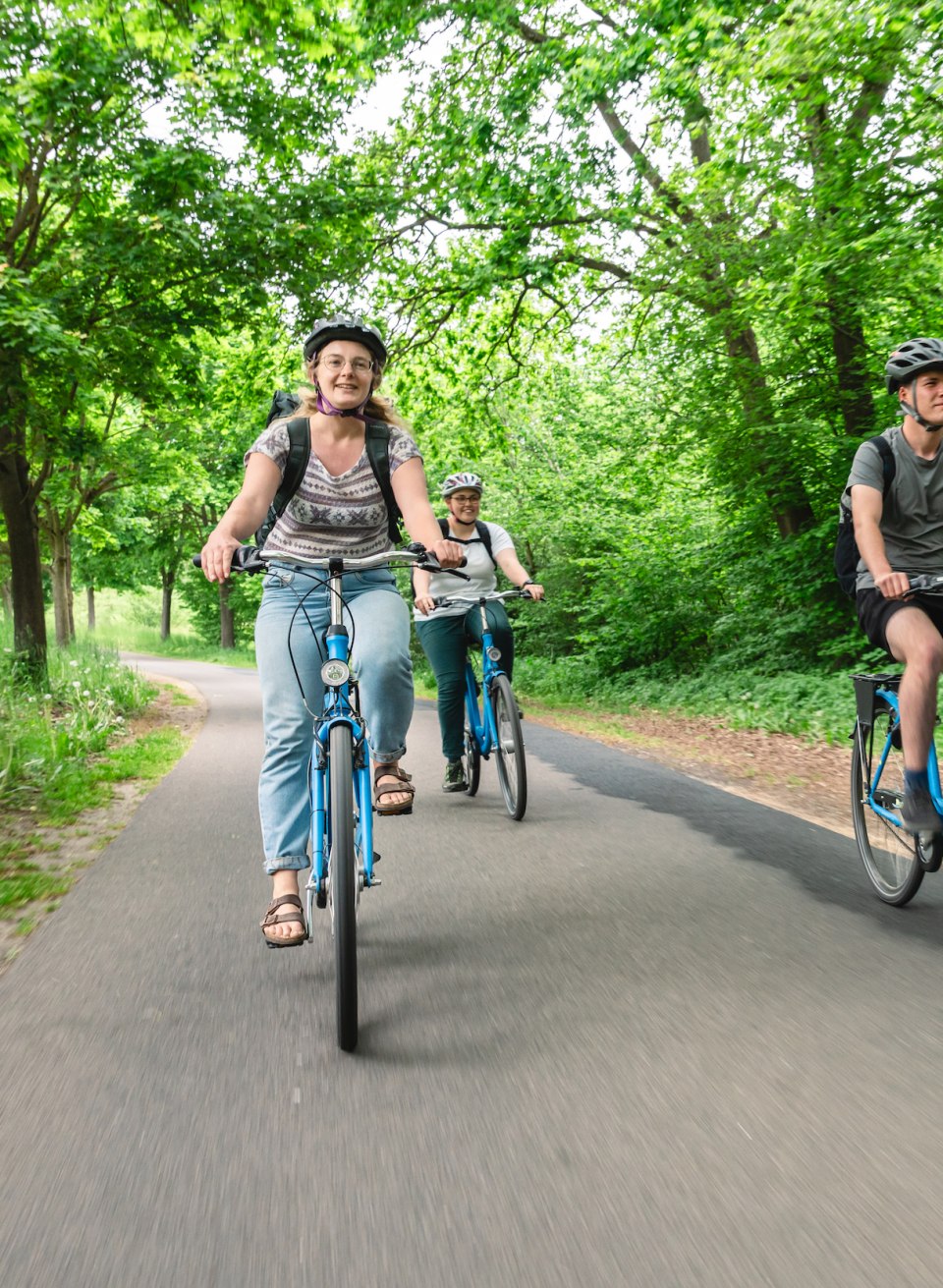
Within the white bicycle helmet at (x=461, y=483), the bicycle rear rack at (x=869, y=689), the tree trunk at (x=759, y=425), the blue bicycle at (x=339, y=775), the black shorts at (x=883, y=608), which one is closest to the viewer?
the blue bicycle at (x=339, y=775)

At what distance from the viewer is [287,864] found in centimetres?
350

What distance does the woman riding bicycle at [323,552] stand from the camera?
142 inches

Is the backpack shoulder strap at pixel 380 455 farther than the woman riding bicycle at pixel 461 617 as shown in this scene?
No

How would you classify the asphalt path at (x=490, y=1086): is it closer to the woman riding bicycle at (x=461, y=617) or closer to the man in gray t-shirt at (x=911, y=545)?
the man in gray t-shirt at (x=911, y=545)

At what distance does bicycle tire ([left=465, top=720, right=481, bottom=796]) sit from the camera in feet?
22.3

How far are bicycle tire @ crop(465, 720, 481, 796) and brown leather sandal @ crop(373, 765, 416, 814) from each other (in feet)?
7.95

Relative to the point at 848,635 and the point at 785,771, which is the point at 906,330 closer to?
the point at 848,635

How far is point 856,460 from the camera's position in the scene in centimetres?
425

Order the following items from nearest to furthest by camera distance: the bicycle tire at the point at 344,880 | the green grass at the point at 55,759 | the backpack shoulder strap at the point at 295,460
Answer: the bicycle tire at the point at 344,880, the backpack shoulder strap at the point at 295,460, the green grass at the point at 55,759

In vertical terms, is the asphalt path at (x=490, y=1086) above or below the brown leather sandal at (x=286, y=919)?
below

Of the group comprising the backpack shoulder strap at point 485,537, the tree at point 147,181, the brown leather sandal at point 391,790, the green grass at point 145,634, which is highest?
the tree at point 147,181

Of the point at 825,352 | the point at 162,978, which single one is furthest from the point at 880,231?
the point at 162,978

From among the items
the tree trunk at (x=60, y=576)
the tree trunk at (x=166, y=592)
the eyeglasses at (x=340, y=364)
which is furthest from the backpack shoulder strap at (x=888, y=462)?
the tree trunk at (x=166, y=592)

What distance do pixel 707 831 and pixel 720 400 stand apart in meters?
8.27
